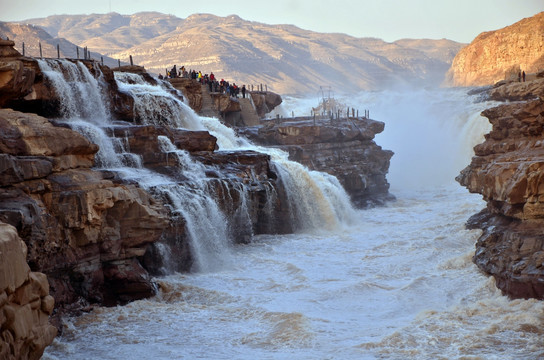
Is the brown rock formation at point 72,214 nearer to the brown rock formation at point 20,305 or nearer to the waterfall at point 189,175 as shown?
the waterfall at point 189,175

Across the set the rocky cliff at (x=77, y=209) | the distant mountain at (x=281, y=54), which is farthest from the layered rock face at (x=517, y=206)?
the distant mountain at (x=281, y=54)

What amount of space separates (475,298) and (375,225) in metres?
12.9

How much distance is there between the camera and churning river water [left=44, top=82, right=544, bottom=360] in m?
14.0

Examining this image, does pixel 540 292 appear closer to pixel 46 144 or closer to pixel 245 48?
pixel 46 144

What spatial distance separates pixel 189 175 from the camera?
23.3 meters

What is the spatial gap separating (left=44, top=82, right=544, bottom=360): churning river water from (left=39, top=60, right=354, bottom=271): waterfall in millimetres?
806

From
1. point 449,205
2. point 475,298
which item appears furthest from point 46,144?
point 449,205

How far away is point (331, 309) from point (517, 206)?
468 cm

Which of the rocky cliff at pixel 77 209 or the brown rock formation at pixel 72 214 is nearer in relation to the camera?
the rocky cliff at pixel 77 209

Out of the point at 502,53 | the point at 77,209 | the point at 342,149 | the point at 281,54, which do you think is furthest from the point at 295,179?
the point at 281,54

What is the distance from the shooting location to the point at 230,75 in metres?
117

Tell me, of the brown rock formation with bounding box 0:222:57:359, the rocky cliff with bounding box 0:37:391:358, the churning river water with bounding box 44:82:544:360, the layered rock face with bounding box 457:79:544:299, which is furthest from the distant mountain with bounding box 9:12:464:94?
the brown rock formation with bounding box 0:222:57:359

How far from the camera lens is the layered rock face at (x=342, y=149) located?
34.6 meters

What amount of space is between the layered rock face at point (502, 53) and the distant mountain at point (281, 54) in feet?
109
